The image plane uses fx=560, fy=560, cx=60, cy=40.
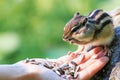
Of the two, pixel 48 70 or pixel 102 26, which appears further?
pixel 102 26

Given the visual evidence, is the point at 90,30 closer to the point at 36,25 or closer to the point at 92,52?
the point at 92,52

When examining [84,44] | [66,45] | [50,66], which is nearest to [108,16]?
[84,44]

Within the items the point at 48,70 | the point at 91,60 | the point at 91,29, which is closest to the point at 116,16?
the point at 91,29

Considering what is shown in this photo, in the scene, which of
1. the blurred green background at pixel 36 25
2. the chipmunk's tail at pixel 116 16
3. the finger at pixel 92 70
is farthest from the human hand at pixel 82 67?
the blurred green background at pixel 36 25

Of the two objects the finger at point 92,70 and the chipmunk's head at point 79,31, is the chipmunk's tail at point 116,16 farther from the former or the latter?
the finger at point 92,70

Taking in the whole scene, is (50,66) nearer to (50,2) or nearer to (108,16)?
(108,16)

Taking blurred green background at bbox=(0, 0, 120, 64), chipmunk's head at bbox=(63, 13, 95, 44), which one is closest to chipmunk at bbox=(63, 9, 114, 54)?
chipmunk's head at bbox=(63, 13, 95, 44)

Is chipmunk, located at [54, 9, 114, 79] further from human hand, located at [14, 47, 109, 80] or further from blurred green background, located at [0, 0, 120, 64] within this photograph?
blurred green background, located at [0, 0, 120, 64]
